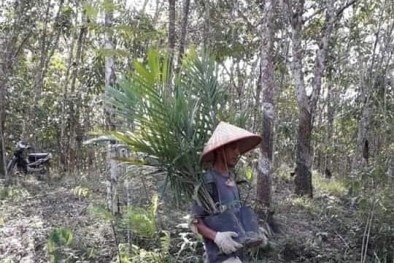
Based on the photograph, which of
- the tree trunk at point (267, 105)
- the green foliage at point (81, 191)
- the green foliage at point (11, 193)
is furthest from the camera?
the green foliage at point (11, 193)

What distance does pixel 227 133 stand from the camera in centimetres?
319

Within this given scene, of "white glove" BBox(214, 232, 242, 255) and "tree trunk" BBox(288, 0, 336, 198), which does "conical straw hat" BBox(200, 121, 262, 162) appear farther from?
"tree trunk" BBox(288, 0, 336, 198)

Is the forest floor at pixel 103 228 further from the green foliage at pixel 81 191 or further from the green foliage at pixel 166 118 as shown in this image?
the green foliage at pixel 166 118

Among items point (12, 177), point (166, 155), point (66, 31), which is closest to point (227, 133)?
point (166, 155)

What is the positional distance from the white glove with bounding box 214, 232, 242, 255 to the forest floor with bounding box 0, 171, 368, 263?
2286mm

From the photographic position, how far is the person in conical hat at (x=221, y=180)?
3.11 meters

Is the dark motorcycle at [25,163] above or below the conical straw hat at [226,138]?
below

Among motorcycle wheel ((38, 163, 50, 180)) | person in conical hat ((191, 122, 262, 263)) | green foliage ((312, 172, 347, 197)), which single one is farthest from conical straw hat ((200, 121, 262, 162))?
motorcycle wheel ((38, 163, 50, 180))

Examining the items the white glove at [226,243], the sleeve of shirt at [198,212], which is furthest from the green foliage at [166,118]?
the white glove at [226,243]

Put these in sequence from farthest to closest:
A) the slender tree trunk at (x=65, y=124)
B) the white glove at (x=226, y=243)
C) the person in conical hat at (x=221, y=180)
Result: the slender tree trunk at (x=65, y=124) < the person in conical hat at (x=221, y=180) < the white glove at (x=226, y=243)

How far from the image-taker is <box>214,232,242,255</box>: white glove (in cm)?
297

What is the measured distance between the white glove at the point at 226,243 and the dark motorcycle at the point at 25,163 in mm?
8018

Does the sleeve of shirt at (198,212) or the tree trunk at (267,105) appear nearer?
the sleeve of shirt at (198,212)

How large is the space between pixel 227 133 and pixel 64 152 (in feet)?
36.5
